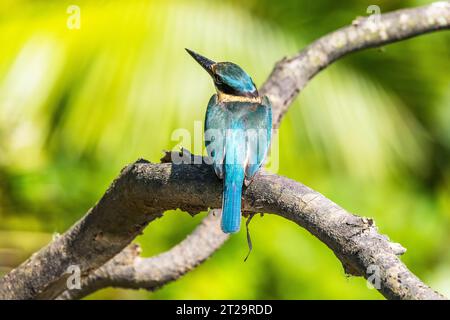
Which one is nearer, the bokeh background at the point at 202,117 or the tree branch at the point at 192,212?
the tree branch at the point at 192,212

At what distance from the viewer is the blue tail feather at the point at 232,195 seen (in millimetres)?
A: 2520

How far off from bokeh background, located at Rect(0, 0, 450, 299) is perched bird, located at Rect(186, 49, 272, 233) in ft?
5.77

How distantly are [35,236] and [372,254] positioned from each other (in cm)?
334

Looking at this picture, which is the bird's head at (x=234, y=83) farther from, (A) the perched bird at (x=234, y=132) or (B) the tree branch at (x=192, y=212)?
(B) the tree branch at (x=192, y=212)

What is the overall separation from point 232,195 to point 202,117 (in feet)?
8.34

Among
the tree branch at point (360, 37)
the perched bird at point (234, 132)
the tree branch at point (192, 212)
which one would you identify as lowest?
the tree branch at point (192, 212)

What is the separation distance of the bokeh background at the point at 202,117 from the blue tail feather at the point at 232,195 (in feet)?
8.09

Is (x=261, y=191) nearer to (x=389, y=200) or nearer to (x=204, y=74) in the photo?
(x=204, y=74)

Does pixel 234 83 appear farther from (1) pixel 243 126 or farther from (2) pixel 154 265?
(2) pixel 154 265

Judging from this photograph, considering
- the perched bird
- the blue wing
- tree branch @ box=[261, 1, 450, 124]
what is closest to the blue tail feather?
the perched bird

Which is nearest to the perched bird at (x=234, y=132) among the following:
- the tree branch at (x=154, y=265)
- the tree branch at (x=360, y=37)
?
the tree branch at (x=360, y=37)

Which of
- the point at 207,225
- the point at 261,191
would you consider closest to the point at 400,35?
the point at 207,225

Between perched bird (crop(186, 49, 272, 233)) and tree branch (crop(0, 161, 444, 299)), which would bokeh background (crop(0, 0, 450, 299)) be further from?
tree branch (crop(0, 161, 444, 299))

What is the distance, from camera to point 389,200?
5621mm
